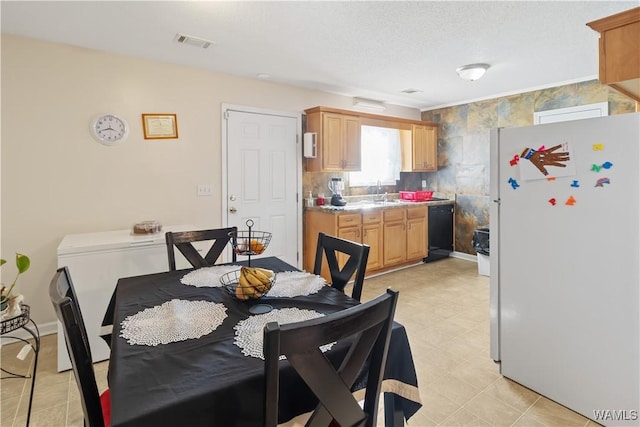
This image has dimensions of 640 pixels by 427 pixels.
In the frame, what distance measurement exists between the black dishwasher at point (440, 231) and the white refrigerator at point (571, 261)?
3023 millimetres

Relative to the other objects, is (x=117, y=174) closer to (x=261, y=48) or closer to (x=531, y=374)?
(x=261, y=48)

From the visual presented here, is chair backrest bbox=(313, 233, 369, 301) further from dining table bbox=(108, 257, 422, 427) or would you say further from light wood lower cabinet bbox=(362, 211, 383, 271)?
light wood lower cabinet bbox=(362, 211, 383, 271)

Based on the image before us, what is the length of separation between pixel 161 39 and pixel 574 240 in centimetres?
326

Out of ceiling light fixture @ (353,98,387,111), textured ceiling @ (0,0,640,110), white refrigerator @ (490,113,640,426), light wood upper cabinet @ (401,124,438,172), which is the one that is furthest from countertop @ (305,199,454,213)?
white refrigerator @ (490,113,640,426)

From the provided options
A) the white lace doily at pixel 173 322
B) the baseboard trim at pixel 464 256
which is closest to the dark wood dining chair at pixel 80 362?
the white lace doily at pixel 173 322

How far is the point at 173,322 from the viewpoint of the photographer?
1.33 metres

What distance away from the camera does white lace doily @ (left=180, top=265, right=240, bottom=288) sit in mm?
1802

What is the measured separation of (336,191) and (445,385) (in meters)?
2.92

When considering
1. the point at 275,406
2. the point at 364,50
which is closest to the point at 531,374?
the point at 275,406

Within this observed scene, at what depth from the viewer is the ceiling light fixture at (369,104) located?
5016 mm

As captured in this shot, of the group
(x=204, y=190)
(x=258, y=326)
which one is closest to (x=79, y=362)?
(x=258, y=326)

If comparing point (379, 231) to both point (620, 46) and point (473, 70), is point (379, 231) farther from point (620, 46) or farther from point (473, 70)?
point (620, 46)

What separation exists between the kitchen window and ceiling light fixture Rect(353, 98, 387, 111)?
28 cm

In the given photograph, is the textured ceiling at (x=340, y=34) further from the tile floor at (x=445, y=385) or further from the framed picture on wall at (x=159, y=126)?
the tile floor at (x=445, y=385)
